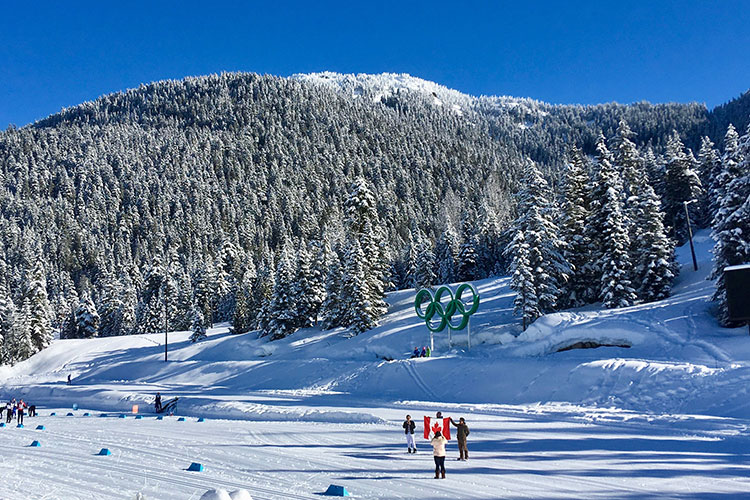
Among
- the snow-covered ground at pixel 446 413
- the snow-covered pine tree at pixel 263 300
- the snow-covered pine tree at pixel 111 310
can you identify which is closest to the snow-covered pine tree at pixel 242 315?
the snow-covered pine tree at pixel 263 300

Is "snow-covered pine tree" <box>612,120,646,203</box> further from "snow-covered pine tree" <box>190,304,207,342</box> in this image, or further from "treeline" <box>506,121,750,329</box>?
"snow-covered pine tree" <box>190,304,207,342</box>

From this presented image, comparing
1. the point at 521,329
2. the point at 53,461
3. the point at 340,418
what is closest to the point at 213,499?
the point at 53,461

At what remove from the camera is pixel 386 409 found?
26750 mm

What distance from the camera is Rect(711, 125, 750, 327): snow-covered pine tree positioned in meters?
29.4

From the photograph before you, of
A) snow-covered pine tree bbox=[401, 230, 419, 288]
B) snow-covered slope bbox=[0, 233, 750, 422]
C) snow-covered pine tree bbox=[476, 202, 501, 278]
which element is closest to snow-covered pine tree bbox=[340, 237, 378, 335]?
snow-covered slope bbox=[0, 233, 750, 422]

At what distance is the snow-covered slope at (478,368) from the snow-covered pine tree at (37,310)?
12.4 metres

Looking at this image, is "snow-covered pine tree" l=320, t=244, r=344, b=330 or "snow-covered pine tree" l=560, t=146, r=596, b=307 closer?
"snow-covered pine tree" l=560, t=146, r=596, b=307

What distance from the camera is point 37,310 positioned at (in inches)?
2699

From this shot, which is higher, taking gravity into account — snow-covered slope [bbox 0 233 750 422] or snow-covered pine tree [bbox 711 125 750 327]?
snow-covered pine tree [bbox 711 125 750 327]

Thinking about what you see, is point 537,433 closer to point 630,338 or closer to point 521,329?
point 630,338

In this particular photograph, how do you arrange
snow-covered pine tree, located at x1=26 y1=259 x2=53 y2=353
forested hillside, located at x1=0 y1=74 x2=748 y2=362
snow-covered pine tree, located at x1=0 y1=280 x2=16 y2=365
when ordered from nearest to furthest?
forested hillside, located at x1=0 y1=74 x2=748 y2=362 → snow-covered pine tree, located at x1=0 y1=280 x2=16 y2=365 → snow-covered pine tree, located at x1=26 y1=259 x2=53 y2=353

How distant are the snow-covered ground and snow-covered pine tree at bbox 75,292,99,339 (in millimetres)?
35592

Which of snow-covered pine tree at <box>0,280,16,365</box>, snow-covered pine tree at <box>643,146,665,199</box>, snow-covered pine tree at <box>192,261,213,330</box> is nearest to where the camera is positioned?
snow-covered pine tree at <box>643,146,665,199</box>

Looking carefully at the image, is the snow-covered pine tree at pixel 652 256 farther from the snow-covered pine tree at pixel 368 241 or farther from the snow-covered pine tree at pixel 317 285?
the snow-covered pine tree at pixel 317 285
